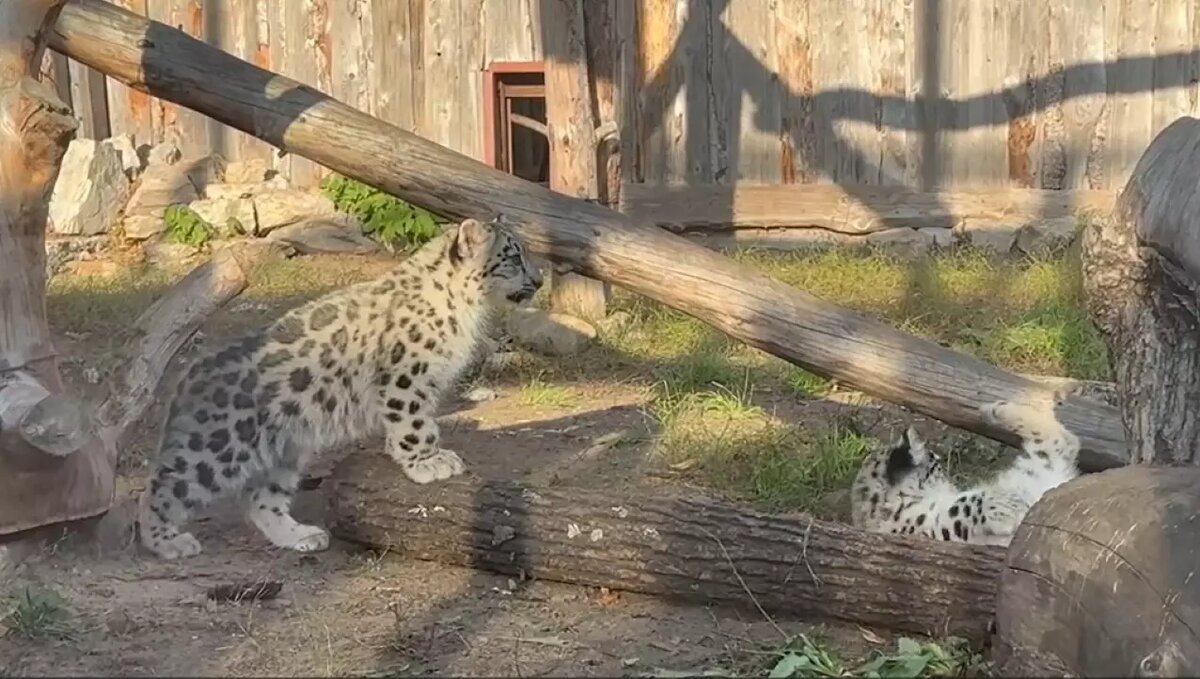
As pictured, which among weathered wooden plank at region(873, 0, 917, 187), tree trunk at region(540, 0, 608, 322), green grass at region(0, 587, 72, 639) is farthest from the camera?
weathered wooden plank at region(873, 0, 917, 187)

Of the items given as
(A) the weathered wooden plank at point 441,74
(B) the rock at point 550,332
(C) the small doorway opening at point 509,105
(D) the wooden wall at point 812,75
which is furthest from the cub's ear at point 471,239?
(A) the weathered wooden plank at point 441,74

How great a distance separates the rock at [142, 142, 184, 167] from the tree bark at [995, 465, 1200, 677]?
32.8 feet

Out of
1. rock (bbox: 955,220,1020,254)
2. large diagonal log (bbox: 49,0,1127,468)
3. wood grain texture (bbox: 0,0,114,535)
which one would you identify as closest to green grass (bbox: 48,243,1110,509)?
rock (bbox: 955,220,1020,254)

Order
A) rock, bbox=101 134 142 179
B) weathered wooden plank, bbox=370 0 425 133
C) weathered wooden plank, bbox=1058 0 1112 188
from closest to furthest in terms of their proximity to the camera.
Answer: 1. weathered wooden plank, bbox=1058 0 1112 188
2. weathered wooden plank, bbox=370 0 425 133
3. rock, bbox=101 134 142 179

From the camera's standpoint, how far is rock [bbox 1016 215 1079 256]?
10578mm

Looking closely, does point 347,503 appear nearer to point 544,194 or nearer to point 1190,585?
point 544,194

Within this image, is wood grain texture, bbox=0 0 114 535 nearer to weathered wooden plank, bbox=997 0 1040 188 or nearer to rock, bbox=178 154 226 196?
rock, bbox=178 154 226 196

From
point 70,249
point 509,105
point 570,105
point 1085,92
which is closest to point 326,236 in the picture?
point 509,105

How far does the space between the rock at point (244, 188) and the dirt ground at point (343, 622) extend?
6.33 m

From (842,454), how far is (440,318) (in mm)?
1877

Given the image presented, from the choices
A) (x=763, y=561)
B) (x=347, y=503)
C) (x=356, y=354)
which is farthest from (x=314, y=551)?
(x=763, y=561)

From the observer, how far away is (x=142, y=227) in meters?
12.0

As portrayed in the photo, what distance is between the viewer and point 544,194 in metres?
6.53

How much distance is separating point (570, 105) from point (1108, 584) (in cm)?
594
